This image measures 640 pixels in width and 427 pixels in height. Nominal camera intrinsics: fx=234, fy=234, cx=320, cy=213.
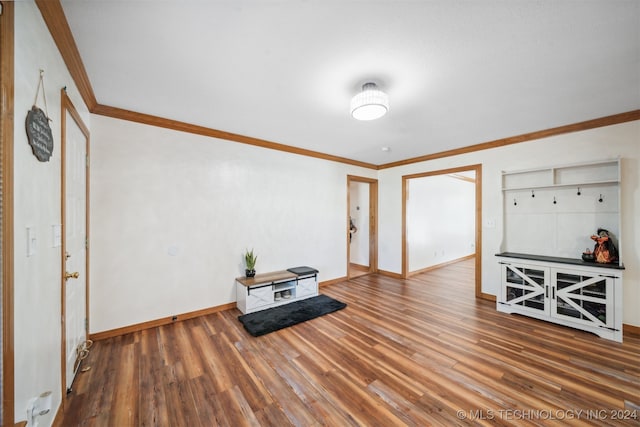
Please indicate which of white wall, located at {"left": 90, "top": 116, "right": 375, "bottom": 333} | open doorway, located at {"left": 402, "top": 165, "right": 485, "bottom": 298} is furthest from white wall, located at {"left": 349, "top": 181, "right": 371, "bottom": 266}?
white wall, located at {"left": 90, "top": 116, "right": 375, "bottom": 333}

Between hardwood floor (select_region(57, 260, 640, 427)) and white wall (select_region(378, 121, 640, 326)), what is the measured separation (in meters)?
0.84

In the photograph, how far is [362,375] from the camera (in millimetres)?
1987

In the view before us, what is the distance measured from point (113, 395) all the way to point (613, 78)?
481cm

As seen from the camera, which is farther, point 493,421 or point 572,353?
point 572,353

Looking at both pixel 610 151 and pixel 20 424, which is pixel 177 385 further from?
pixel 610 151

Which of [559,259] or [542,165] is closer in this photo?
[559,259]

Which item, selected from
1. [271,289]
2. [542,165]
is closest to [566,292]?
[542,165]

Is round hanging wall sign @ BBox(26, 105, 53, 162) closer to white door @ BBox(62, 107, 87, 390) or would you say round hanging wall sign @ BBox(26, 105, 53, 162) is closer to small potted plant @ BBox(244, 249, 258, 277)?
Answer: white door @ BBox(62, 107, 87, 390)

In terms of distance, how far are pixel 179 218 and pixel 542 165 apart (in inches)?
196

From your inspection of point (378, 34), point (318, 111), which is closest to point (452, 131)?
point (318, 111)

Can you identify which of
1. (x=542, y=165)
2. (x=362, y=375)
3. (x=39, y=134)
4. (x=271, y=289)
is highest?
(x=542, y=165)

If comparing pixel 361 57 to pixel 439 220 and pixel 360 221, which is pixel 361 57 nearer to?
pixel 360 221

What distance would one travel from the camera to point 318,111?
2.69m

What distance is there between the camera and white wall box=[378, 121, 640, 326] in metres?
2.67
